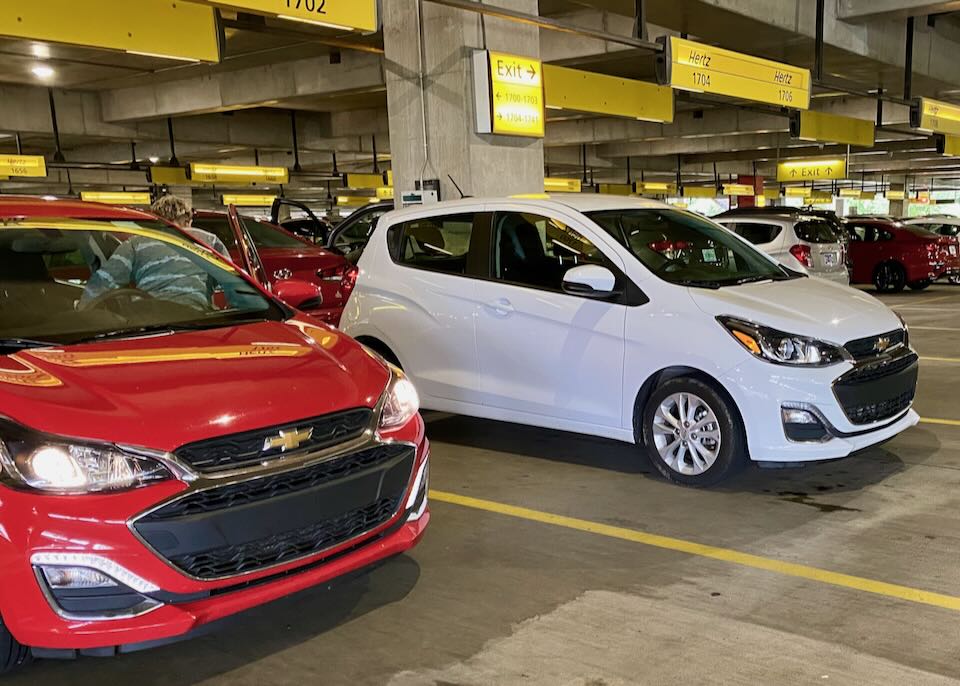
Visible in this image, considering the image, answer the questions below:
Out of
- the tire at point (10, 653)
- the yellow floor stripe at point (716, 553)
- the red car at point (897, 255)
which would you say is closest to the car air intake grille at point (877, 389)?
the yellow floor stripe at point (716, 553)

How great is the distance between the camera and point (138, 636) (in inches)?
108

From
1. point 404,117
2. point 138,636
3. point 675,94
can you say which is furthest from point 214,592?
point 675,94

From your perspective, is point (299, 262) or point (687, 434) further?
point (299, 262)

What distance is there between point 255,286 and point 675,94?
11931mm

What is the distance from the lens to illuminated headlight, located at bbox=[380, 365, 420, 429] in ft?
11.1

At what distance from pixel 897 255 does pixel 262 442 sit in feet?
54.9

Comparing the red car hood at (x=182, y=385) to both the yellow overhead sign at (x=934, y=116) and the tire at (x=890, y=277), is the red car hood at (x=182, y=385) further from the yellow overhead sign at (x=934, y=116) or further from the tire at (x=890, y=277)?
the tire at (x=890, y=277)

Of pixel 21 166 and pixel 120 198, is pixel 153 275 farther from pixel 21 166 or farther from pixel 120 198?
pixel 120 198

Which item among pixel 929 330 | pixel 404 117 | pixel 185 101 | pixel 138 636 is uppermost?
pixel 185 101

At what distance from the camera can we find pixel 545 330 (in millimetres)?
5414

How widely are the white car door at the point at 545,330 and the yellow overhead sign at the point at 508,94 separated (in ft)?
10.9

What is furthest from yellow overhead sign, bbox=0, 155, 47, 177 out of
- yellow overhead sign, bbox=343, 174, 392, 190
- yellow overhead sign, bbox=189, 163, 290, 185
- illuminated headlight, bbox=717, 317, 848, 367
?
illuminated headlight, bbox=717, 317, 848, 367

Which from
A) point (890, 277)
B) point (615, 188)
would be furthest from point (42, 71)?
point (615, 188)

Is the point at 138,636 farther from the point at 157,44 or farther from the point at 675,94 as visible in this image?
the point at 675,94
